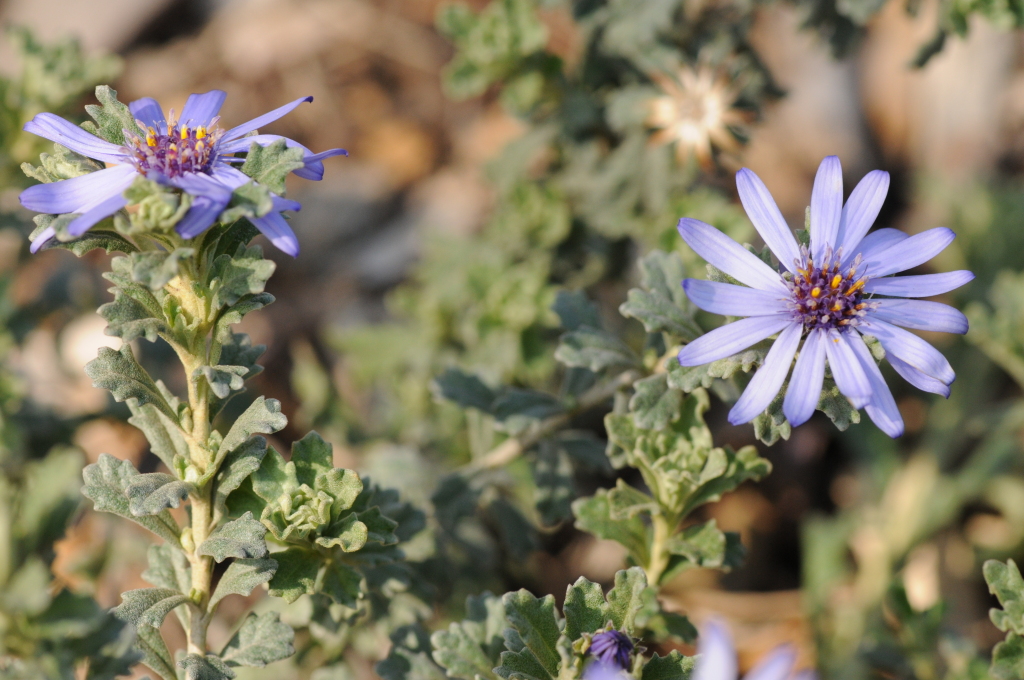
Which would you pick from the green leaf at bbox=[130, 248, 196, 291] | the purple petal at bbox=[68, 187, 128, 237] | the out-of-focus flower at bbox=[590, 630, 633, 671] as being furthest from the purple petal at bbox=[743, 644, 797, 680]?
the purple petal at bbox=[68, 187, 128, 237]

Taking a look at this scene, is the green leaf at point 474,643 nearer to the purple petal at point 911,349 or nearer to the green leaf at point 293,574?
the green leaf at point 293,574

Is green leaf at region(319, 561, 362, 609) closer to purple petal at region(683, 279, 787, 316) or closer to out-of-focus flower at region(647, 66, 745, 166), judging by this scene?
purple petal at region(683, 279, 787, 316)

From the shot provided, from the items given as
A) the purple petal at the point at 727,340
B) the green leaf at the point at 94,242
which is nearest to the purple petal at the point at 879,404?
the purple petal at the point at 727,340

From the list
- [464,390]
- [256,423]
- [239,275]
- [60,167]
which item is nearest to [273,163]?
[239,275]

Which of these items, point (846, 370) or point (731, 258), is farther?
point (731, 258)

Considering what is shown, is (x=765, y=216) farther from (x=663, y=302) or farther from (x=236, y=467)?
(x=236, y=467)
